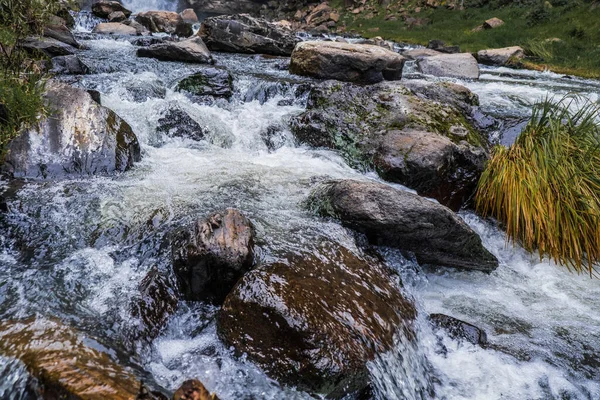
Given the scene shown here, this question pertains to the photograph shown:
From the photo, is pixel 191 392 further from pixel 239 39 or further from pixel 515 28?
pixel 515 28

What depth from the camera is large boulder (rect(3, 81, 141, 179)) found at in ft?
16.2

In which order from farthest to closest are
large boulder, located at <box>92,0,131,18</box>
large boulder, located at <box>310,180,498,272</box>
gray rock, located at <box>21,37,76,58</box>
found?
large boulder, located at <box>92,0,131,18</box>
gray rock, located at <box>21,37,76,58</box>
large boulder, located at <box>310,180,498,272</box>

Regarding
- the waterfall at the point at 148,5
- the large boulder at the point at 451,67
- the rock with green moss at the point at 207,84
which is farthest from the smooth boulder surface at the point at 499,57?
the waterfall at the point at 148,5

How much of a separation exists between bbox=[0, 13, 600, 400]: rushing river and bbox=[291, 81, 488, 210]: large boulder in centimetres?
40

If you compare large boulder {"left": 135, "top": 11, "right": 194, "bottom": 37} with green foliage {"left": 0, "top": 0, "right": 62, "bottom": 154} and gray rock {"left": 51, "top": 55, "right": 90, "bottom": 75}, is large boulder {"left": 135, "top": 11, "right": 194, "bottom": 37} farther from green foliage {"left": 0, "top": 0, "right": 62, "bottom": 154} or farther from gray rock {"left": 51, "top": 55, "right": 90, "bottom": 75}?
green foliage {"left": 0, "top": 0, "right": 62, "bottom": 154}

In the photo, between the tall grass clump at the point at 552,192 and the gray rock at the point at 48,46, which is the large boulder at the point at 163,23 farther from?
the tall grass clump at the point at 552,192

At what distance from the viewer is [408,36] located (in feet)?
88.9

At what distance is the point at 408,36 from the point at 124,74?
22965 millimetres

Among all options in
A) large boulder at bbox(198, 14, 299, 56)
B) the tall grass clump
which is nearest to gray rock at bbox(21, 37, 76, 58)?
large boulder at bbox(198, 14, 299, 56)

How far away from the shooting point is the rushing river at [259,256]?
120 inches

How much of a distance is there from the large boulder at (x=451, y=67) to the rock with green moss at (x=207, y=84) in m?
7.45

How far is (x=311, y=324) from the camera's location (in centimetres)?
302

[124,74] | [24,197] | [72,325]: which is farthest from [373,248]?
[124,74]

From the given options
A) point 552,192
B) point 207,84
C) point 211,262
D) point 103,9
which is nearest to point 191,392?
point 211,262
